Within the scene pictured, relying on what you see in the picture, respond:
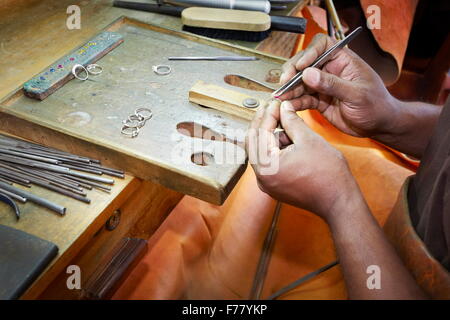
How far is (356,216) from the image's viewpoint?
90 cm

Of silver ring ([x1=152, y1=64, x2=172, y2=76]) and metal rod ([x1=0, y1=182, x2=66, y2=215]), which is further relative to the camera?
silver ring ([x1=152, y1=64, x2=172, y2=76])

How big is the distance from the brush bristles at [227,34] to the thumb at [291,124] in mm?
591

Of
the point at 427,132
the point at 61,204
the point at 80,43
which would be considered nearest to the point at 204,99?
the point at 61,204

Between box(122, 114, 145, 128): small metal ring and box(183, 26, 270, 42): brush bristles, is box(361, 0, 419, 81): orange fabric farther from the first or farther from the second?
box(122, 114, 145, 128): small metal ring

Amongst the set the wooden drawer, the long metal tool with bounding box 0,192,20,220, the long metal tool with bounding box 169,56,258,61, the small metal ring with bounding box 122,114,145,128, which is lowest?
the wooden drawer

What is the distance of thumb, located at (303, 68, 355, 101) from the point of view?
1.03 meters

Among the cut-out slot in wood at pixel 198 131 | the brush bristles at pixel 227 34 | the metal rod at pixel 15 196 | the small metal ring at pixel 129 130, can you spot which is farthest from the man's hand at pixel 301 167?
the brush bristles at pixel 227 34

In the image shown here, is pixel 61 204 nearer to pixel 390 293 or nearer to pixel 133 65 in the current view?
pixel 133 65

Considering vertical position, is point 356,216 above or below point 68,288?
above

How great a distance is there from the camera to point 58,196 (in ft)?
2.95

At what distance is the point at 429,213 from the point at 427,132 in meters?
0.43

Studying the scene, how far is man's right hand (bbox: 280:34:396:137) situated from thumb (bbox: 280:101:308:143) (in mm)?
126

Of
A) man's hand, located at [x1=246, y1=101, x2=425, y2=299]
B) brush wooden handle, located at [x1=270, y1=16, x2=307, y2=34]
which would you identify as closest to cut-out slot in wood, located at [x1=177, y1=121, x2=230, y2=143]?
man's hand, located at [x1=246, y1=101, x2=425, y2=299]

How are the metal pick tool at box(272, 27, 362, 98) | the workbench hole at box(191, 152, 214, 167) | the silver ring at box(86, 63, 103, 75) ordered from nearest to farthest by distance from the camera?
the workbench hole at box(191, 152, 214, 167) → the metal pick tool at box(272, 27, 362, 98) → the silver ring at box(86, 63, 103, 75)
